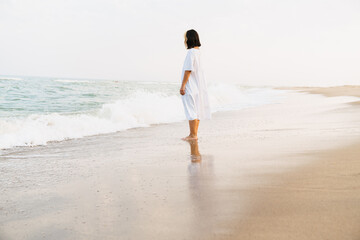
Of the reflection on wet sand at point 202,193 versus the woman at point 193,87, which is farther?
the woman at point 193,87

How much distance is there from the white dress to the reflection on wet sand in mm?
1984

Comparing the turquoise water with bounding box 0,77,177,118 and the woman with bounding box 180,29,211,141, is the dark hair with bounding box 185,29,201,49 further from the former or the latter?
the turquoise water with bounding box 0,77,177,118

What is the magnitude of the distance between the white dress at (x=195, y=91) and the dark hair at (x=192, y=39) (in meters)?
0.09

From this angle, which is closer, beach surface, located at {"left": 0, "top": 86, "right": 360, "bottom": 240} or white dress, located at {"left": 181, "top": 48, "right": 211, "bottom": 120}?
beach surface, located at {"left": 0, "top": 86, "right": 360, "bottom": 240}

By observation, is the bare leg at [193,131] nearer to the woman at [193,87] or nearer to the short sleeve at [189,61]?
the woman at [193,87]

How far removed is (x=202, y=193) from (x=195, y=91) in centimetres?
362

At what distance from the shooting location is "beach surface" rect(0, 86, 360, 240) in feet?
6.20

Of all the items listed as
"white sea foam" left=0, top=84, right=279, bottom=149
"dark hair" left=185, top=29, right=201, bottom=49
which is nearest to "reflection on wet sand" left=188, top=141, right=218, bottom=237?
Result: "dark hair" left=185, top=29, right=201, bottom=49

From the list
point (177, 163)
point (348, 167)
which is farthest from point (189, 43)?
point (348, 167)

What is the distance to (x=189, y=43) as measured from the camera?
228 inches

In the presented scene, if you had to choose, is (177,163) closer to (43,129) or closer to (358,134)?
(358,134)

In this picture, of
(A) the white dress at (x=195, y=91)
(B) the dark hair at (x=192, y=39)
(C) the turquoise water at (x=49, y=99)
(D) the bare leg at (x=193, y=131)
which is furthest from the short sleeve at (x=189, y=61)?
(C) the turquoise water at (x=49, y=99)

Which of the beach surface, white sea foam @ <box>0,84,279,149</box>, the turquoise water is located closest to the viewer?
the beach surface

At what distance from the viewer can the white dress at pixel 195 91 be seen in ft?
19.1
